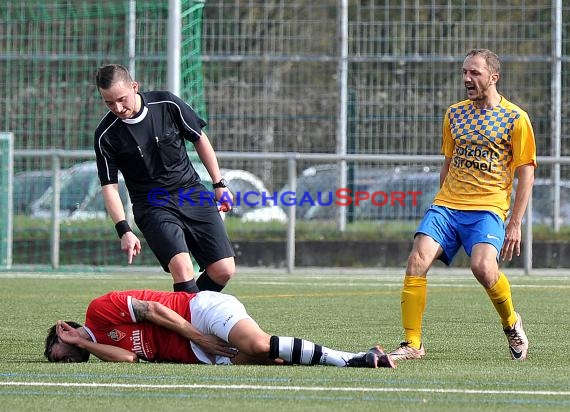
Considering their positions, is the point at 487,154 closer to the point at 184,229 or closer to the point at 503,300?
the point at 503,300

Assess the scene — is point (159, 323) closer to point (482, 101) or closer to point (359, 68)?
point (482, 101)

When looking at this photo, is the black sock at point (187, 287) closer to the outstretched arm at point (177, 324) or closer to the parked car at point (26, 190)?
the outstretched arm at point (177, 324)

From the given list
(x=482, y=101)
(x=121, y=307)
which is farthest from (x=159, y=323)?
(x=482, y=101)

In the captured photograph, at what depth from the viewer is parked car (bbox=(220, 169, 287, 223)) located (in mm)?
18344

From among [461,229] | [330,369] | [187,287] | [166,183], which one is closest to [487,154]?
[461,229]

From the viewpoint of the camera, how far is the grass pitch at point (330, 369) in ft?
19.8

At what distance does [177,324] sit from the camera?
7391 mm

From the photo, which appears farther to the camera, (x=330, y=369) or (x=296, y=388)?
(x=330, y=369)

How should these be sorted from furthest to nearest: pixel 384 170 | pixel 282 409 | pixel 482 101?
pixel 384 170 < pixel 482 101 < pixel 282 409

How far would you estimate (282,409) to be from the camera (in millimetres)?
5828

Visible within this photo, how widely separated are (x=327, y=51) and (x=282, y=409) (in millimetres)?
13147

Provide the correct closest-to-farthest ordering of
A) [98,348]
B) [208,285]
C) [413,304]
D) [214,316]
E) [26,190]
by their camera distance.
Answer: [214,316], [98,348], [413,304], [208,285], [26,190]

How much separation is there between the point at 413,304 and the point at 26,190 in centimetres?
1113

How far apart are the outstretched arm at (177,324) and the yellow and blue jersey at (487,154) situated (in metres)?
1.80
